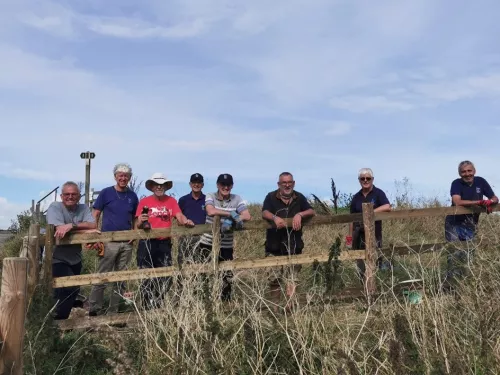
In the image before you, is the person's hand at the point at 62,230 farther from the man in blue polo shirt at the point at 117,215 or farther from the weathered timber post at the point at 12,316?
the weathered timber post at the point at 12,316

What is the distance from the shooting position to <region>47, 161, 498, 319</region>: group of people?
6.33 metres

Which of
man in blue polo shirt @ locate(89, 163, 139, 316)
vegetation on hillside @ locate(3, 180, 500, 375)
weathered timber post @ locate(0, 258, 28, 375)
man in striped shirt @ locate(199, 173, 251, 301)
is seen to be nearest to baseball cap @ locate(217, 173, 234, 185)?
man in striped shirt @ locate(199, 173, 251, 301)

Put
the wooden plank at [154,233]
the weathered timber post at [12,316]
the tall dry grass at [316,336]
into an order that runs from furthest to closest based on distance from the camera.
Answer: the wooden plank at [154,233] < the tall dry grass at [316,336] < the weathered timber post at [12,316]

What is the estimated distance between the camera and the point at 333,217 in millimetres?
6617

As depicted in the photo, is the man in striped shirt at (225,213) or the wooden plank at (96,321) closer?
the wooden plank at (96,321)

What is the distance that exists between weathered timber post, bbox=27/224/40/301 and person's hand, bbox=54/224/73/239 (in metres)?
0.19

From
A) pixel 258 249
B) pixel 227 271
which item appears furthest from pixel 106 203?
pixel 258 249

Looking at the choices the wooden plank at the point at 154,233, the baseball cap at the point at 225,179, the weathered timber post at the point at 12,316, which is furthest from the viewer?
the baseball cap at the point at 225,179

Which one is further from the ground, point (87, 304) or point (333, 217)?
point (333, 217)

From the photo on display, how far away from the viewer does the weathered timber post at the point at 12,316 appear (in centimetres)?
329

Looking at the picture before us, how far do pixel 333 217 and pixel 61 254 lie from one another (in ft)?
9.83

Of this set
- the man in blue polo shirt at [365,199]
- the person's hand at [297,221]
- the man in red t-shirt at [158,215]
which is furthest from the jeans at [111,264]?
the man in blue polo shirt at [365,199]

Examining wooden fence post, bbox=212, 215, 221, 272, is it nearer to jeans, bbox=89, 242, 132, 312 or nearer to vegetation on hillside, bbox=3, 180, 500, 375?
vegetation on hillside, bbox=3, 180, 500, 375

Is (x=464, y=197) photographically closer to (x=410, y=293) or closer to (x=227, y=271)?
(x=410, y=293)
